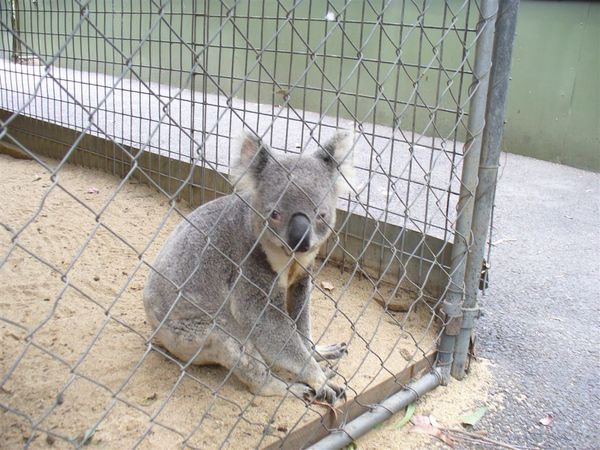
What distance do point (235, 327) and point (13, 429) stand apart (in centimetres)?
98

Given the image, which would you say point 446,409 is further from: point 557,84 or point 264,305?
point 557,84

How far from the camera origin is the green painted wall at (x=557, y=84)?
7312 mm

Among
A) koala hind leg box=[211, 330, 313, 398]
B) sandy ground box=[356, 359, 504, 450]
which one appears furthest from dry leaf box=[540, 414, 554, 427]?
koala hind leg box=[211, 330, 313, 398]

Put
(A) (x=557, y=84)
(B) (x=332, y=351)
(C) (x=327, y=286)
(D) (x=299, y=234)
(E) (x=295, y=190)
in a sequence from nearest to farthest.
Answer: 1. (D) (x=299, y=234)
2. (E) (x=295, y=190)
3. (B) (x=332, y=351)
4. (C) (x=327, y=286)
5. (A) (x=557, y=84)

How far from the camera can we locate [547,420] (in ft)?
8.77

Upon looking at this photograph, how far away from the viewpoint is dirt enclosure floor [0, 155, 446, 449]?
2102 millimetres

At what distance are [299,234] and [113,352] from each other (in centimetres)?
119

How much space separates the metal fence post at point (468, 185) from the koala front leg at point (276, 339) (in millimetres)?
709

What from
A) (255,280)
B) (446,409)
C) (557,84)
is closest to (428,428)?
(446,409)

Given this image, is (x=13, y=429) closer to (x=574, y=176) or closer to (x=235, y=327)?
(x=235, y=327)

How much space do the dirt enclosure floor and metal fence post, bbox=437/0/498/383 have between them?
118mm

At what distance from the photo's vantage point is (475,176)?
271cm

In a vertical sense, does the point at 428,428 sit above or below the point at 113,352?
below

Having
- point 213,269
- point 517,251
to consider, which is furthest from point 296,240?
point 517,251
